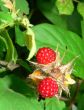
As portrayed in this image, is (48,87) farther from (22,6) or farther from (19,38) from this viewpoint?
(22,6)

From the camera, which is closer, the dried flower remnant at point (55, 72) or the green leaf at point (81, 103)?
the dried flower remnant at point (55, 72)

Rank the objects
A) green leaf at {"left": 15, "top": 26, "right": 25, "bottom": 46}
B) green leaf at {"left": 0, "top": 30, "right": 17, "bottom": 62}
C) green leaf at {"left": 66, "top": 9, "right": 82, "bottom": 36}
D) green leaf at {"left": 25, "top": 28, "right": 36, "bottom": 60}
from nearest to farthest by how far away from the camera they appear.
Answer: green leaf at {"left": 25, "top": 28, "right": 36, "bottom": 60} < green leaf at {"left": 0, "top": 30, "right": 17, "bottom": 62} < green leaf at {"left": 15, "top": 26, "right": 25, "bottom": 46} < green leaf at {"left": 66, "top": 9, "right": 82, "bottom": 36}

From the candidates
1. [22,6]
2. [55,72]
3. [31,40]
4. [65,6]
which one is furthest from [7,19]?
[65,6]

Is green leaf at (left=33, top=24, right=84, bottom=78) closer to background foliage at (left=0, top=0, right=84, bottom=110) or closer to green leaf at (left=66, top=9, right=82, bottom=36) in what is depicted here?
background foliage at (left=0, top=0, right=84, bottom=110)

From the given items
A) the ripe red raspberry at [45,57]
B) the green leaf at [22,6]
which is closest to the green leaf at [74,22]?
the green leaf at [22,6]

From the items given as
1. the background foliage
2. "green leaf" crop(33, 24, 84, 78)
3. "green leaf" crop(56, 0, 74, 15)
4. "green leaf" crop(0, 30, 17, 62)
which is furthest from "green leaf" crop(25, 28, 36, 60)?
"green leaf" crop(56, 0, 74, 15)

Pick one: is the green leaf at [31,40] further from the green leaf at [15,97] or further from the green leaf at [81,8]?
the green leaf at [81,8]

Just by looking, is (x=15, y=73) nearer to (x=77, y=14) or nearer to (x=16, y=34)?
(x=16, y=34)

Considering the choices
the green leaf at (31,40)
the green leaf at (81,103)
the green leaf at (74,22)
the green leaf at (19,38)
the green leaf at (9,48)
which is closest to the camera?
the green leaf at (31,40)

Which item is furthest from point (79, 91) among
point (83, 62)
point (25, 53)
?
point (25, 53)
